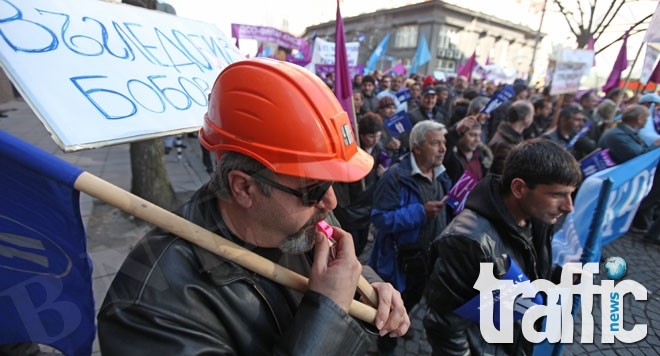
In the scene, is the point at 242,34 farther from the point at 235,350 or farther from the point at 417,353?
the point at 235,350

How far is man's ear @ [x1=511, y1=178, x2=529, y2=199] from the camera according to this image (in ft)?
6.23

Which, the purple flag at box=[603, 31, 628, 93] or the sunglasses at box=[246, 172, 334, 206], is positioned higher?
the purple flag at box=[603, 31, 628, 93]

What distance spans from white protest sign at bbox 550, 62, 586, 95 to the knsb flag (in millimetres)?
8073

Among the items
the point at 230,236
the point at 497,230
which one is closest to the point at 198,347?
the point at 230,236

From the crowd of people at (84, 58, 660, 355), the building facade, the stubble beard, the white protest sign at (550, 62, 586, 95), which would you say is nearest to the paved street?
the crowd of people at (84, 58, 660, 355)

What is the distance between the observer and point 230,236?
1.12 metres

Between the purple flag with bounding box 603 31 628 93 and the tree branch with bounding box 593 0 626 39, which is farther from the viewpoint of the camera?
the tree branch with bounding box 593 0 626 39

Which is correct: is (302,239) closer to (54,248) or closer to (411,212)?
(54,248)

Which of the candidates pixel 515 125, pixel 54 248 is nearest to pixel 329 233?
pixel 54 248

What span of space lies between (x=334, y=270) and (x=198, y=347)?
16.3 inches

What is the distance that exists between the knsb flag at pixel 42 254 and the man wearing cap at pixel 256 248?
178 mm

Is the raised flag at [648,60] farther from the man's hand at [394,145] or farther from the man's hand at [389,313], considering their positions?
the man's hand at [389,313]

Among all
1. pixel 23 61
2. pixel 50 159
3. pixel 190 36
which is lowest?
pixel 50 159

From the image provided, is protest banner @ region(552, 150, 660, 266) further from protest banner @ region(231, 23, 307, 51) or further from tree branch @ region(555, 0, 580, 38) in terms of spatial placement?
tree branch @ region(555, 0, 580, 38)
